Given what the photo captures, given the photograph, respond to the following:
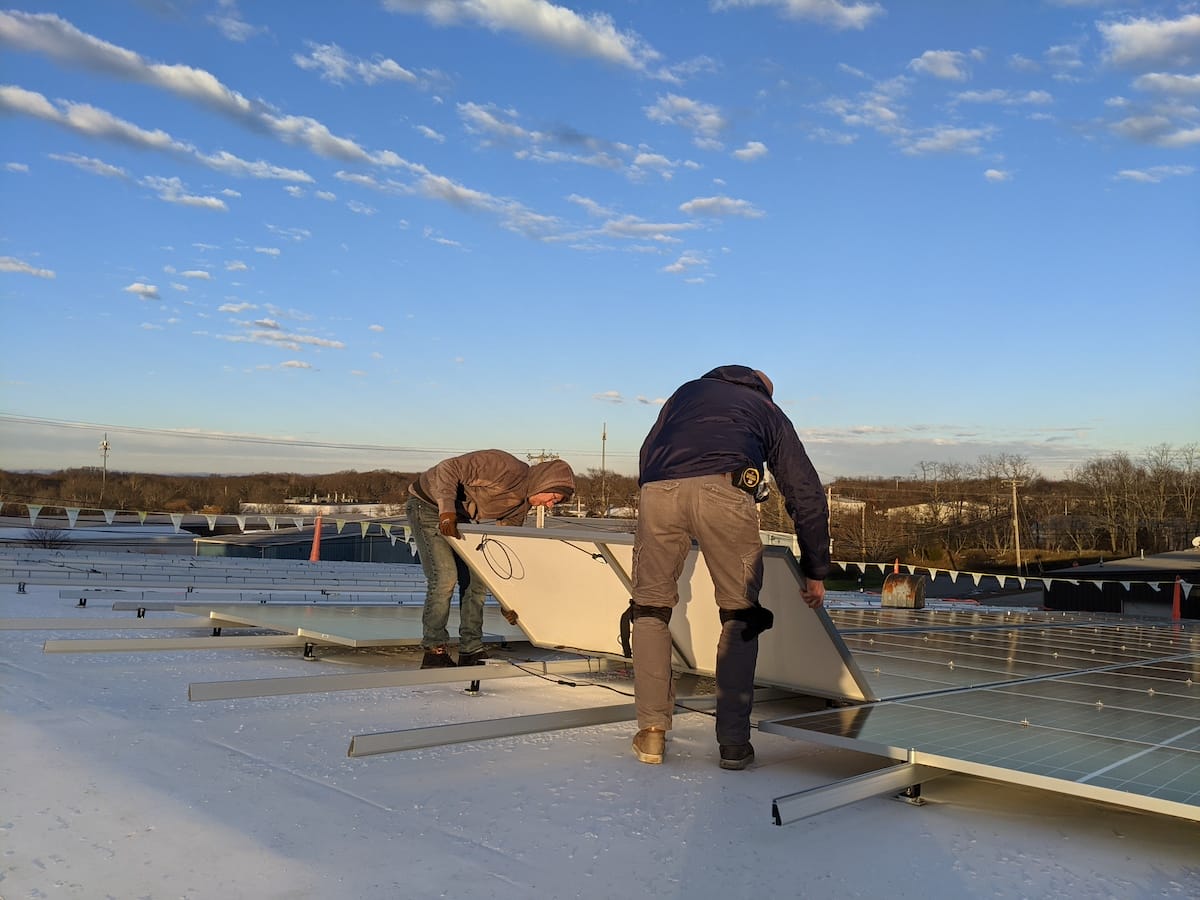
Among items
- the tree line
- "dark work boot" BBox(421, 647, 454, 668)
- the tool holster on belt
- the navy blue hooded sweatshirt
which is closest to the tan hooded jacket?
"dark work boot" BBox(421, 647, 454, 668)

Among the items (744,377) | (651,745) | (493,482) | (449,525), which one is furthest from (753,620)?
(493,482)

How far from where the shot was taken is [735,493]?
3623 millimetres

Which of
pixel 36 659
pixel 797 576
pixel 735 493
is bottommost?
pixel 36 659

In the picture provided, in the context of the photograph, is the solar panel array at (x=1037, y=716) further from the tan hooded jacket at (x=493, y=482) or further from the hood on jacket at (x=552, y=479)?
the tan hooded jacket at (x=493, y=482)

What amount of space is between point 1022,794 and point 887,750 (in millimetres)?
695

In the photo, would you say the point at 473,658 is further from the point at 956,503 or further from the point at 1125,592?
the point at 956,503

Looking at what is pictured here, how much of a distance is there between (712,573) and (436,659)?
276 centimetres

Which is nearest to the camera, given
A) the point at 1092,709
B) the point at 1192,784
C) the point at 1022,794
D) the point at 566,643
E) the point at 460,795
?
the point at 1192,784

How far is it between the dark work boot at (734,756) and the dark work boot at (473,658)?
8.75ft

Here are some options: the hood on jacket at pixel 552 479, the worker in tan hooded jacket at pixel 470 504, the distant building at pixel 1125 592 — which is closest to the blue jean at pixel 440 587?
the worker in tan hooded jacket at pixel 470 504

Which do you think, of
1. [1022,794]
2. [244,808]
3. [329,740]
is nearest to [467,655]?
[329,740]

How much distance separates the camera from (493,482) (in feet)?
19.1

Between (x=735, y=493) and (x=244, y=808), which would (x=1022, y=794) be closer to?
(x=735, y=493)

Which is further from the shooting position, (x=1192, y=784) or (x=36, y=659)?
(x=36, y=659)
